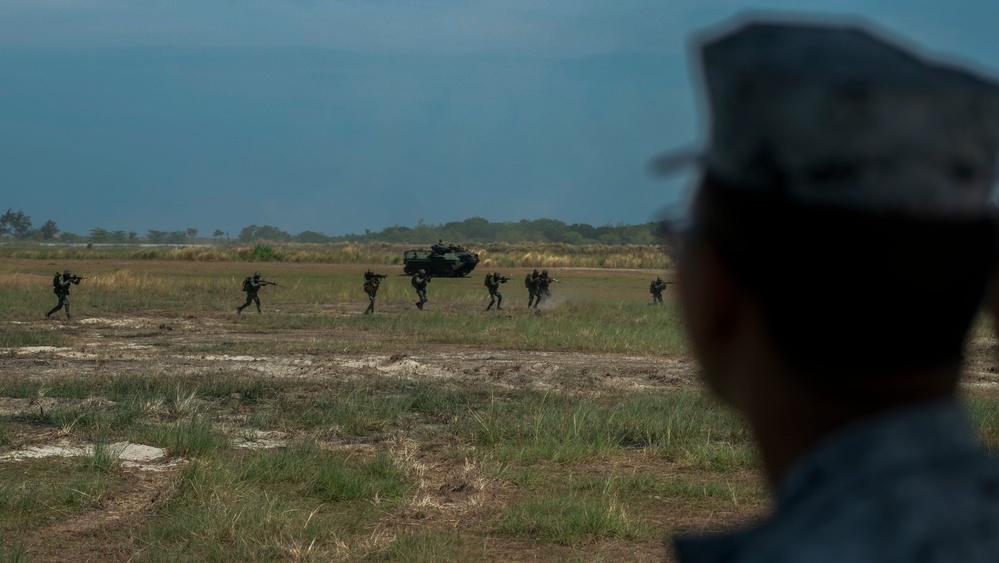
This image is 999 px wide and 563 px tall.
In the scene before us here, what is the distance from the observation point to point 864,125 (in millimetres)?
766

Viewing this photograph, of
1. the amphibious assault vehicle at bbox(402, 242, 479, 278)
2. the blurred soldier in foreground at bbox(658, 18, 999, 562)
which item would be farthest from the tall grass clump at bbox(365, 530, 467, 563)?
the amphibious assault vehicle at bbox(402, 242, 479, 278)

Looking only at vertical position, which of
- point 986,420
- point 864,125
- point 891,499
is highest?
point 864,125

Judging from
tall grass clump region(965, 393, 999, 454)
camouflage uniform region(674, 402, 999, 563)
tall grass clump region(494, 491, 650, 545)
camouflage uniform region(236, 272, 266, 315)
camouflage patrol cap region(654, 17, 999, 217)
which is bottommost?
tall grass clump region(494, 491, 650, 545)

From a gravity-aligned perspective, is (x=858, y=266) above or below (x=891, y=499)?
above

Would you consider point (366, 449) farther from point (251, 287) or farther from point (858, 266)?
point (251, 287)

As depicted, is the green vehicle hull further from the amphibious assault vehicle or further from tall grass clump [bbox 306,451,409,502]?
tall grass clump [bbox 306,451,409,502]

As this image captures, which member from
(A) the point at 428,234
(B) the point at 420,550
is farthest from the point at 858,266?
(A) the point at 428,234

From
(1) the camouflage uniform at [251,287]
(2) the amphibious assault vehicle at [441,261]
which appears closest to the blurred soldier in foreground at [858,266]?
(1) the camouflage uniform at [251,287]

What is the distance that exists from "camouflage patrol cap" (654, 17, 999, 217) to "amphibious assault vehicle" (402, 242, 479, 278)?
1800 inches

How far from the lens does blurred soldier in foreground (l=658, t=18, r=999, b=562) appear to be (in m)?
0.76

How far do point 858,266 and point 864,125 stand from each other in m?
0.10

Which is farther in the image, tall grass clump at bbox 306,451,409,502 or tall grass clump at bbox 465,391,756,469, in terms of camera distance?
tall grass clump at bbox 465,391,756,469

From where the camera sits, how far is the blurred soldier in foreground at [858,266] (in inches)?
30.0

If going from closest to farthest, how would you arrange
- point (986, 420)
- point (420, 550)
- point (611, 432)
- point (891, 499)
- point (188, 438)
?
1. point (891, 499)
2. point (420, 550)
3. point (188, 438)
4. point (611, 432)
5. point (986, 420)
